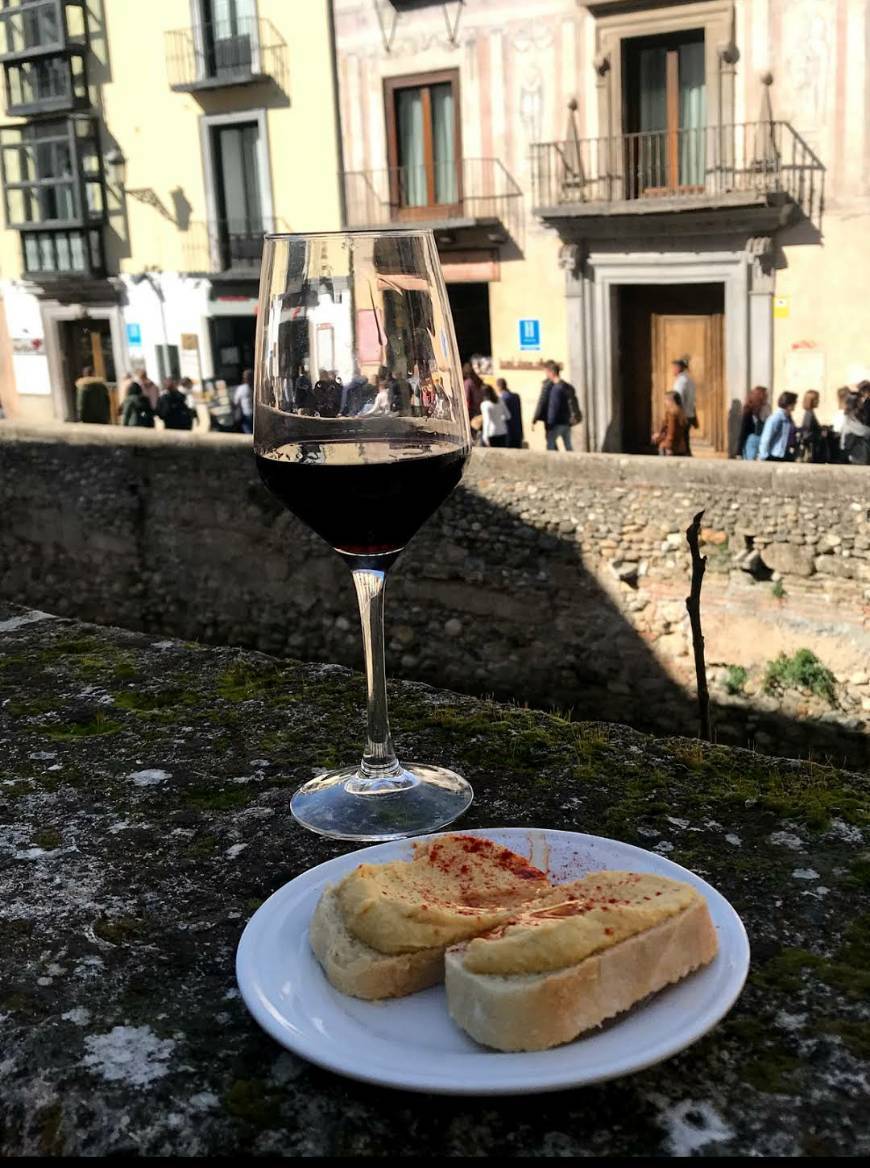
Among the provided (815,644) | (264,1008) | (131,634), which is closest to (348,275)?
(264,1008)

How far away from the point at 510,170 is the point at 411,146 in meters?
1.46

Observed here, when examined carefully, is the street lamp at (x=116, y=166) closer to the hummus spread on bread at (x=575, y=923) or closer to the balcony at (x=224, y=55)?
the balcony at (x=224, y=55)

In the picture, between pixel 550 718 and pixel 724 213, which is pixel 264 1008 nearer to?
pixel 550 718

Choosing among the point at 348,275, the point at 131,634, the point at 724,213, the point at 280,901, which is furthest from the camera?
the point at 724,213

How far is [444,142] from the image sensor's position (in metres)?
15.1

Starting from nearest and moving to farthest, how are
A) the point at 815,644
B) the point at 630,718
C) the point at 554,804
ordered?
the point at 554,804 → the point at 815,644 → the point at 630,718

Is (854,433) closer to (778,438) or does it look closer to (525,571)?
(778,438)

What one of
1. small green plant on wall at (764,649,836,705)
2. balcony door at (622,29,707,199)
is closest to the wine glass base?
small green plant on wall at (764,649,836,705)

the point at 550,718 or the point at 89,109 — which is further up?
the point at 89,109

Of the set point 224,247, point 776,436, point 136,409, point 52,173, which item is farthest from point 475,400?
point 52,173

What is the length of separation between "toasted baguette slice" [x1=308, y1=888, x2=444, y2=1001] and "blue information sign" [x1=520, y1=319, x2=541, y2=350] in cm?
1420

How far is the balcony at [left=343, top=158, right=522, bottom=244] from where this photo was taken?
1466 centimetres

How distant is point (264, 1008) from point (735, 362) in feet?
43.5

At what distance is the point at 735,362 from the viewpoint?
1350 cm
